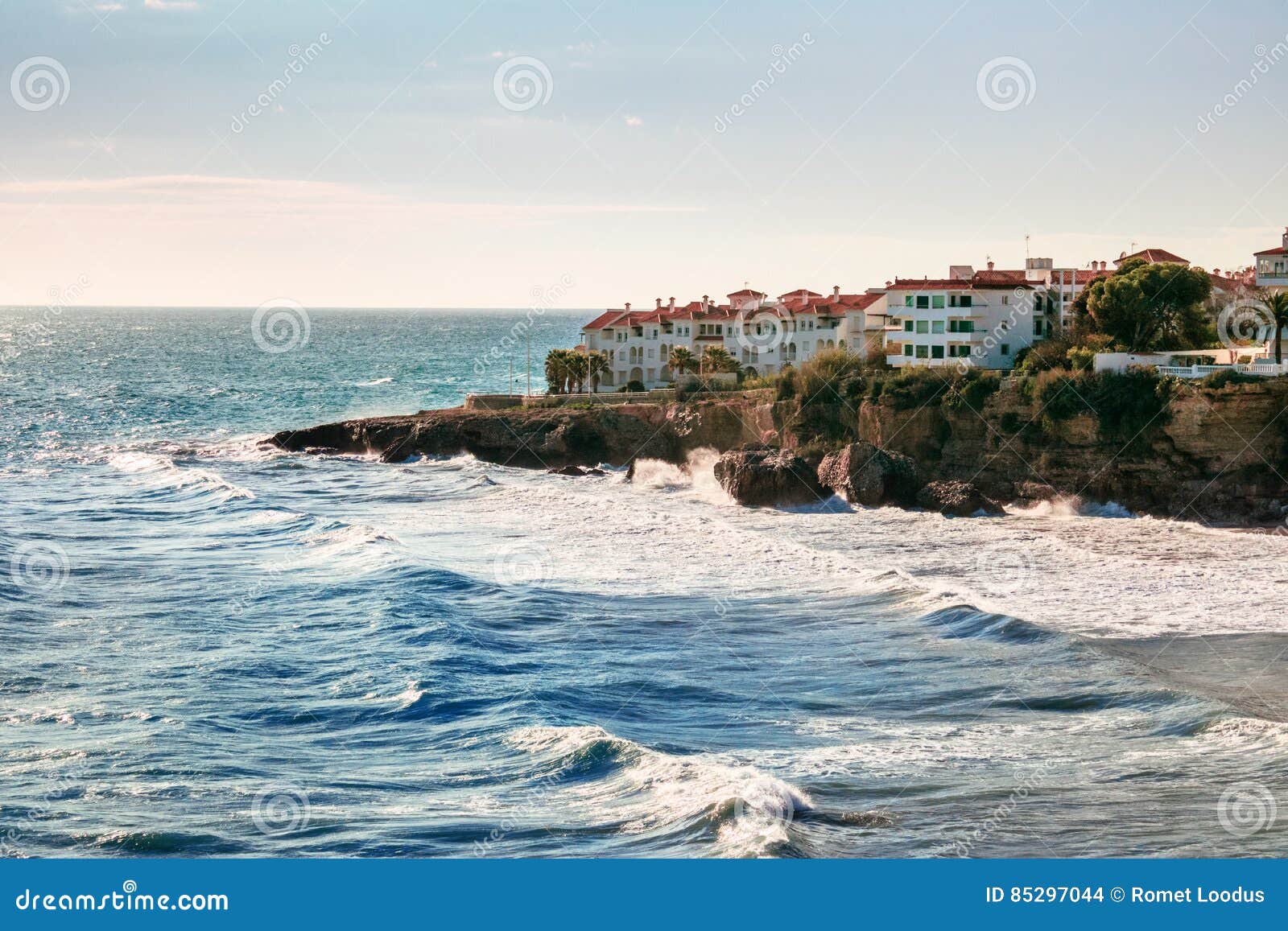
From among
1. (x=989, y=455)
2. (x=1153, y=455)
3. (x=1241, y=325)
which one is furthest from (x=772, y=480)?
(x=1241, y=325)

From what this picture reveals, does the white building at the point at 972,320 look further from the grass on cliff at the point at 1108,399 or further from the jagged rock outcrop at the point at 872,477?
the jagged rock outcrop at the point at 872,477

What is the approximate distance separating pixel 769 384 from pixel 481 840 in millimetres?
58434

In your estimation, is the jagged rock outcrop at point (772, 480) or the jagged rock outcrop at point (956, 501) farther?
the jagged rock outcrop at point (772, 480)

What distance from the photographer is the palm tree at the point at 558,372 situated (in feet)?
298

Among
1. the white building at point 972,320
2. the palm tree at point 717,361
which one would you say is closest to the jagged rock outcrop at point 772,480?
the white building at point 972,320

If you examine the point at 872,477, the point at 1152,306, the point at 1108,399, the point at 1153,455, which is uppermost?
the point at 1152,306
